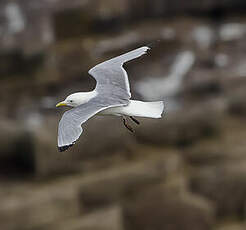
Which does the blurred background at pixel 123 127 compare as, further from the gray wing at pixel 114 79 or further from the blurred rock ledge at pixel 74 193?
the gray wing at pixel 114 79

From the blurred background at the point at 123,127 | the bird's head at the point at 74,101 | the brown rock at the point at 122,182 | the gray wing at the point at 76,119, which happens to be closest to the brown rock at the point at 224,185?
the blurred background at the point at 123,127

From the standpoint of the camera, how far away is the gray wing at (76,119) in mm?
3369

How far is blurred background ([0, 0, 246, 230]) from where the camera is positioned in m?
6.93

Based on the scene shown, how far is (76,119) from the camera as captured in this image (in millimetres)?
3482

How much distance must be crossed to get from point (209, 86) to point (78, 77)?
1230 millimetres

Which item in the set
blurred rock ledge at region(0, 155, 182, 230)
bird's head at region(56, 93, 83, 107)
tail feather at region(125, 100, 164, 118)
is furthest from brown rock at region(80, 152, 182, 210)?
tail feather at region(125, 100, 164, 118)

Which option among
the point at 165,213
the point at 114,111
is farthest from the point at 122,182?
the point at 114,111

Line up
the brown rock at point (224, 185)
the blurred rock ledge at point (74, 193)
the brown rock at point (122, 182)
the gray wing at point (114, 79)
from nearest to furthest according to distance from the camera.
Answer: the gray wing at point (114, 79), the blurred rock ledge at point (74, 193), the brown rock at point (122, 182), the brown rock at point (224, 185)

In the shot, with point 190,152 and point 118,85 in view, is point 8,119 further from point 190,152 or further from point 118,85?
point 118,85

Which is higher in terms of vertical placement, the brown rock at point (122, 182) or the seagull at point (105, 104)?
the seagull at point (105, 104)

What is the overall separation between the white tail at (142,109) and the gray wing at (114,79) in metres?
0.04

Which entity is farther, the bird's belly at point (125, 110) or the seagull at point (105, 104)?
the bird's belly at point (125, 110)

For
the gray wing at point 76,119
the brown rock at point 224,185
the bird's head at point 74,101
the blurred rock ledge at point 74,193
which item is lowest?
the brown rock at point 224,185

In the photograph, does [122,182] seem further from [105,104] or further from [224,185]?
[105,104]
